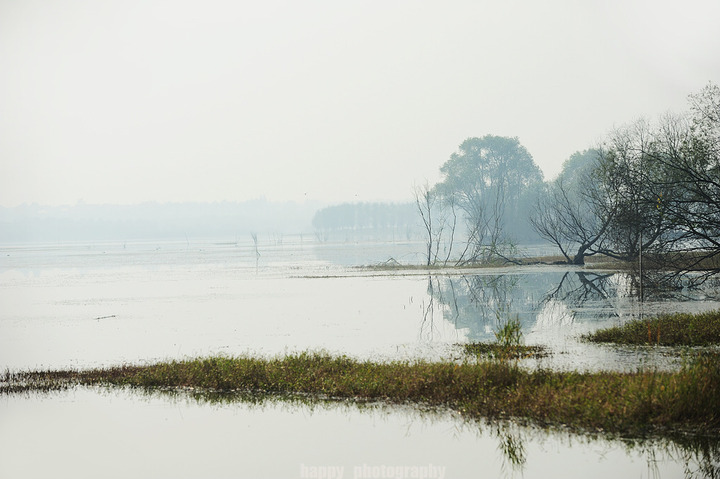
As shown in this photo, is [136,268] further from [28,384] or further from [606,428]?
[606,428]

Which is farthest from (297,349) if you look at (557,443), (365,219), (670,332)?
(365,219)

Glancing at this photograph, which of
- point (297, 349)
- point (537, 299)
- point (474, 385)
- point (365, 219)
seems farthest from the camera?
point (365, 219)

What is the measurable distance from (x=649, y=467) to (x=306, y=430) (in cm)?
580

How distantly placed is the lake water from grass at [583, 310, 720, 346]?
845mm

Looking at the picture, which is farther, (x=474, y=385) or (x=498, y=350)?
(x=498, y=350)

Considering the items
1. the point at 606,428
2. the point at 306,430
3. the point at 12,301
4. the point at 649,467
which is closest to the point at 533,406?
the point at 606,428

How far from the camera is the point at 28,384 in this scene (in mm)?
17734

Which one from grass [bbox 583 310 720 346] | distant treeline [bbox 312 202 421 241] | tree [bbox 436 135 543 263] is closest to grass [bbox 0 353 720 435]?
grass [bbox 583 310 720 346]

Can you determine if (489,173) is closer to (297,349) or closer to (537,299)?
(537,299)

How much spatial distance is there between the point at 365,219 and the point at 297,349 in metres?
149

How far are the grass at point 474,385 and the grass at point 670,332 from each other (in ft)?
11.4

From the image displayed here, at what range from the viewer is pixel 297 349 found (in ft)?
69.8

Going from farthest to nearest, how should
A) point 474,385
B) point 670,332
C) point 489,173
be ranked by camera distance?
point 489,173
point 670,332
point 474,385

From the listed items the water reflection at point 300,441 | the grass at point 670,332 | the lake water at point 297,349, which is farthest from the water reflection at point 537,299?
the water reflection at point 300,441
